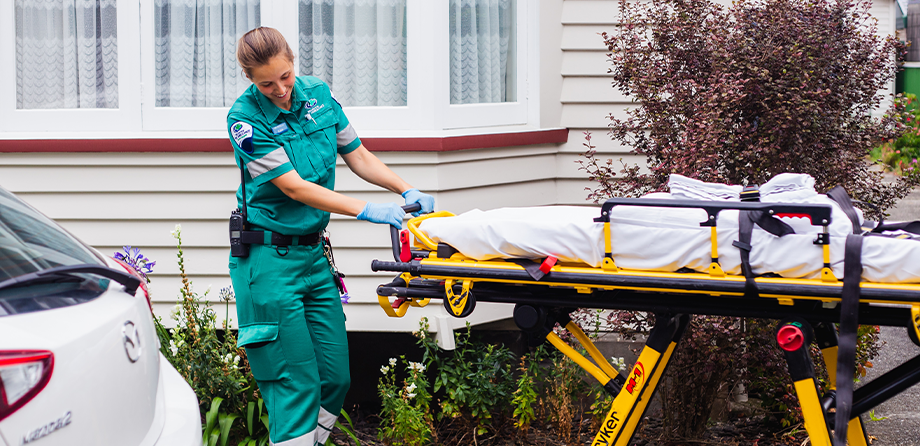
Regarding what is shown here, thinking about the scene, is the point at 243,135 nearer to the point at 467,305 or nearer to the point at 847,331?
the point at 467,305

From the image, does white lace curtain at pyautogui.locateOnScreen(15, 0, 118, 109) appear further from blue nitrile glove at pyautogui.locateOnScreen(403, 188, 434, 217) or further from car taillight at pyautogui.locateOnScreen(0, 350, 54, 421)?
car taillight at pyautogui.locateOnScreen(0, 350, 54, 421)

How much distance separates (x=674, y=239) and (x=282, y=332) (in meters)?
1.60

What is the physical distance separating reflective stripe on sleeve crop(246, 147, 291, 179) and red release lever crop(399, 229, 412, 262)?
60 cm

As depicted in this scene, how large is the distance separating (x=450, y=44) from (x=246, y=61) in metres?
1.94

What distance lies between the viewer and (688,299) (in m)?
2.57

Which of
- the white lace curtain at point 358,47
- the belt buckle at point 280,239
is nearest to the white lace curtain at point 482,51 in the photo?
the white lace curtain at point 358,47

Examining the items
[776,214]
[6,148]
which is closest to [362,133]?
[6,148]

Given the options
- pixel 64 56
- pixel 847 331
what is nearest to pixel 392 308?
pixel 847 331

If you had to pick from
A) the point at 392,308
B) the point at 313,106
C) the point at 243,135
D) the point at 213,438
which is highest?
the point at 313,106

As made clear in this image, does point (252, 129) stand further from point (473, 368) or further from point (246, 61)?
point (473, 368)

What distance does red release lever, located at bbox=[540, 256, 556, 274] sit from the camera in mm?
2549

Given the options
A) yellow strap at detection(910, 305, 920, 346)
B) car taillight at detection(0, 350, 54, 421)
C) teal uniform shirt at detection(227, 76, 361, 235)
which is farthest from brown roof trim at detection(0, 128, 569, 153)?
car taillight at detection(0, 350, 54, 421)

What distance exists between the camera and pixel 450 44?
4719 millimetres

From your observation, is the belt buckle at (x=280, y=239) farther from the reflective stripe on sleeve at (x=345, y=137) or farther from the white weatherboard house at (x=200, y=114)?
the white weatherboard house at (x=200, y=114)
